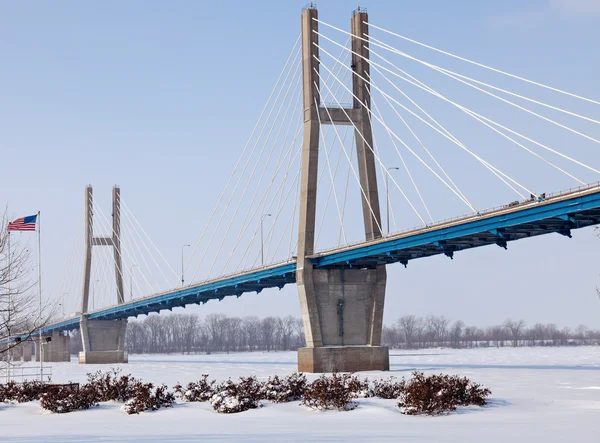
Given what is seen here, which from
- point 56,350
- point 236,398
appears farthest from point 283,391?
point 56,350

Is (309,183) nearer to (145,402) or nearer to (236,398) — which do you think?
(236,398)

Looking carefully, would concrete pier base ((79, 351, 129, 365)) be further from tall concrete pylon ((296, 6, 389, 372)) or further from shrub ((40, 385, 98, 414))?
shrub ((40, 385, 98, 414))

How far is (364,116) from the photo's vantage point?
60.3 m

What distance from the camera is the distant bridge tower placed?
380 ft

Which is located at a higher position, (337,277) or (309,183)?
(309,183)

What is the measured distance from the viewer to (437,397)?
2555 cm

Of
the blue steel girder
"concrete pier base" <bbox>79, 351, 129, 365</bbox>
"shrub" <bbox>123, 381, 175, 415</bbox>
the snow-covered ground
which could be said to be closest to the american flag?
the snow-covered ground

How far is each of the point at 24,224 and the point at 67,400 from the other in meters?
19.7

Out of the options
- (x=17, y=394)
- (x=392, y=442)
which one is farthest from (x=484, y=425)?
(x=17, y=394)

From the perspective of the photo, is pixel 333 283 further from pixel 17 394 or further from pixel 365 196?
pixel 17 394

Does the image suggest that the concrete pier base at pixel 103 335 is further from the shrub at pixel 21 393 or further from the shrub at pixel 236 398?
the shrub at pixel 236 398

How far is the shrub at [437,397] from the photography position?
25234 millimetres

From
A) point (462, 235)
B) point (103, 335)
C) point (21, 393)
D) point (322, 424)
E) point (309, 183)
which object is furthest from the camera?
point (103, 335)

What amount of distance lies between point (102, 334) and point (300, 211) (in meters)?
68.4
